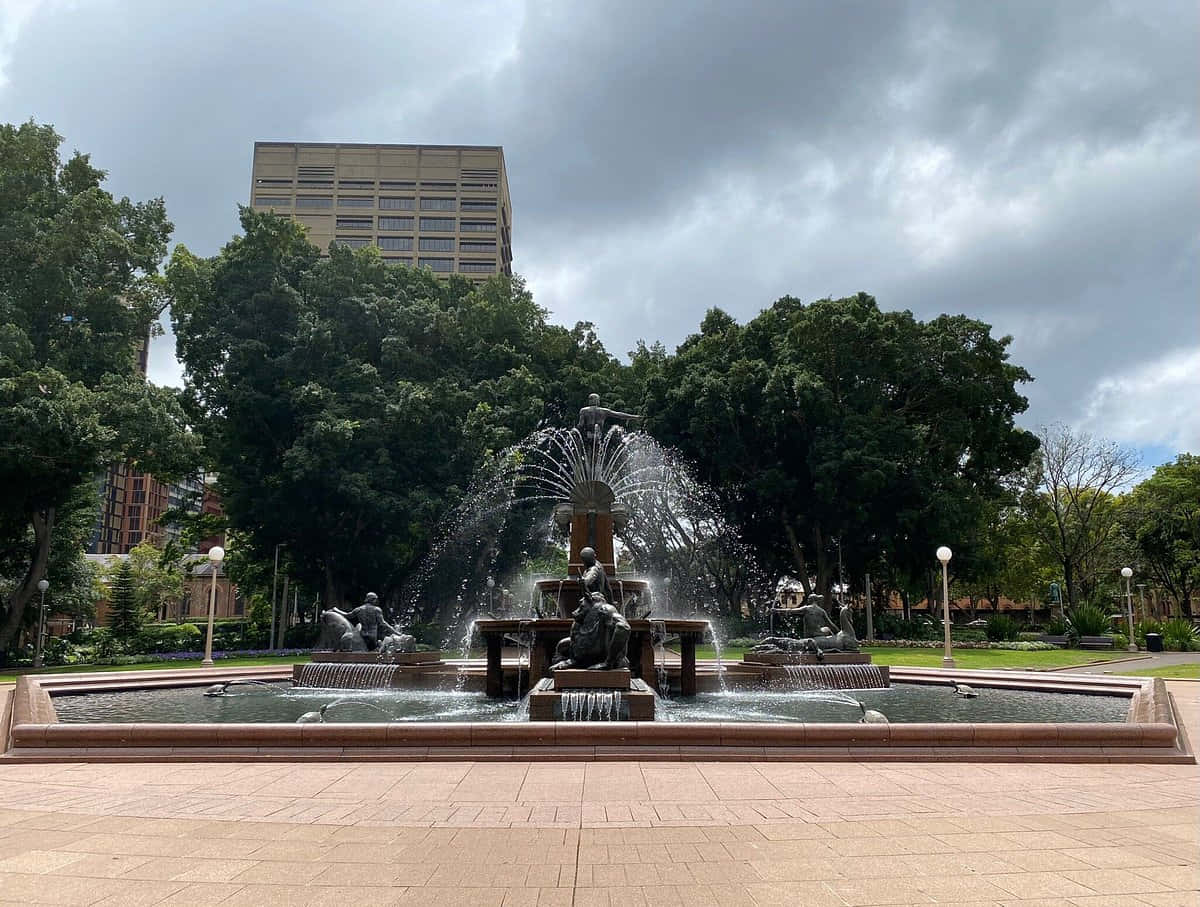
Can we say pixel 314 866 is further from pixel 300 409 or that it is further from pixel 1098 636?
pixel 1098 636

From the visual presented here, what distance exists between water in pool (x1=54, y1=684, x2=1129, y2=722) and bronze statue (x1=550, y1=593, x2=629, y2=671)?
1152 millimetres

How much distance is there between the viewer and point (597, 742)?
29.5 ft

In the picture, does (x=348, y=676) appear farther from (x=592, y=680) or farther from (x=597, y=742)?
(x=597, y=742)

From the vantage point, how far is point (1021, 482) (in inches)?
1849

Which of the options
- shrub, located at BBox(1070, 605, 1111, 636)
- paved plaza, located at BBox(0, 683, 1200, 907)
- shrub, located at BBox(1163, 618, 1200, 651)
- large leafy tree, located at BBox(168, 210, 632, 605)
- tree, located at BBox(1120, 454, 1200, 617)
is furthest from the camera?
tree, located at BBox(1120, 454, 1200, 617)

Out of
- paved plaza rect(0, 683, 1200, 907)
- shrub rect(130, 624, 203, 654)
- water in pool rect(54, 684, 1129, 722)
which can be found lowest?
shrub rect(130, 624, 203, 654)

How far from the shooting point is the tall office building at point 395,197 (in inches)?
3681

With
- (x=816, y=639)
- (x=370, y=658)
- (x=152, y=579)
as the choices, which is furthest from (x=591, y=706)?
(x=152, y=579)

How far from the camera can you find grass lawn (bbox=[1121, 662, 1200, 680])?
71.3 feet

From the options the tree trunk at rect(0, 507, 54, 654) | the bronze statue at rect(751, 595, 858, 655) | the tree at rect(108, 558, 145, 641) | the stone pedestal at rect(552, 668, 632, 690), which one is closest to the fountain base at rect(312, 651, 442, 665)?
the stone pedestal at rect(552, 668, 632, 690)

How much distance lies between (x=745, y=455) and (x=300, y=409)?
19.2m

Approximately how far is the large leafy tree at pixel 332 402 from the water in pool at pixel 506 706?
16.4 m

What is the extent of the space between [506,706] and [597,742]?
538 cm

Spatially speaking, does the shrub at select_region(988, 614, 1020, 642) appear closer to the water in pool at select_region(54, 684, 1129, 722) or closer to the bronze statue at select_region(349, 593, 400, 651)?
the water in pool at select_region(54, 684, 1129, 722)
